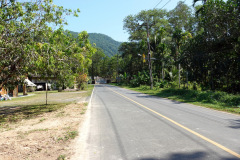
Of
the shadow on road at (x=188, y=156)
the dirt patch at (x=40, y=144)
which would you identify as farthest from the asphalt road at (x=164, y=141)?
the dirt patch at (x=40, y=144)

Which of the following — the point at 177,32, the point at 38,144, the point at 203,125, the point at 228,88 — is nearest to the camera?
the point at 38,144

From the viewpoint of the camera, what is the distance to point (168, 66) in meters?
35.8

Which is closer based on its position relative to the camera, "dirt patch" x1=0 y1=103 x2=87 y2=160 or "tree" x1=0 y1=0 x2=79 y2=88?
"dirt patch" x1=0 y1=103 x2=87 y2=160

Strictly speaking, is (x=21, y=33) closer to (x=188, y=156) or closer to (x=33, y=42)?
(x=33, y=42)

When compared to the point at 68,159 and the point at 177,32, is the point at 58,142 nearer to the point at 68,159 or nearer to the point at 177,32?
the point at 68,159

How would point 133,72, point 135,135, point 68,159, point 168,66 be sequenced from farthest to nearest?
point 133,72 < point 168,66 < point 135,135 < point 68,159

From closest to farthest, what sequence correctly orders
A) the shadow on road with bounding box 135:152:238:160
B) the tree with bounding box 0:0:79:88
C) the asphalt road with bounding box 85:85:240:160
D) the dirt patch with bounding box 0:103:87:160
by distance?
1. the shadow on road with bounding box 135:152:238:160
2. the asphalt road with bounding box 85:85:240:160
3. the dirt patch with bounding box 0:103:87:160
4. the tree with bounding box 0:0:79:88

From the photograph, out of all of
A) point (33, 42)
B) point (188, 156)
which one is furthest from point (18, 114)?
point (188, 156)

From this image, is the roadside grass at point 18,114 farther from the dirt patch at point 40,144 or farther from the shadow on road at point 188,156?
the shadow on road at point 188,156

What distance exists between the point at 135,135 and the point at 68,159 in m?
2.31

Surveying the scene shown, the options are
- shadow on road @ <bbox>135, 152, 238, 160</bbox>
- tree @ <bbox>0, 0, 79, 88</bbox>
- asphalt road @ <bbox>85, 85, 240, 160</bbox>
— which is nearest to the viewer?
shadow on road @ <bbox>135, 152, 238, 160</bbox>

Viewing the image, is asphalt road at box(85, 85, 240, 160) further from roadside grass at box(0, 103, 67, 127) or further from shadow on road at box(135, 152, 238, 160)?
roadside grass at box(0, 103, 67, 127)

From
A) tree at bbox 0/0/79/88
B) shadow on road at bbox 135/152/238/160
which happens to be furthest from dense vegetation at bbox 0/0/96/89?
shadow on road at bbox 135/152/238/160

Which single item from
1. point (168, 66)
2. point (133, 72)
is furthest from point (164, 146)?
point (133, 72)
